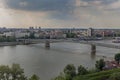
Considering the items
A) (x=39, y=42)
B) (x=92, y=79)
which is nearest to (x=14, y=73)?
(x=92, y=79)

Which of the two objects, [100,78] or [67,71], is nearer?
[100,78]

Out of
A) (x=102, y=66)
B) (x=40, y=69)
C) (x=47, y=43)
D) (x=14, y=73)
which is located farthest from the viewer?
(x=47, y=43)

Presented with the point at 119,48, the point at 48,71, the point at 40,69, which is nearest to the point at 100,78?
the point at 48,71

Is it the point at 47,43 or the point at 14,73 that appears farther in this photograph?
the point at 47,43

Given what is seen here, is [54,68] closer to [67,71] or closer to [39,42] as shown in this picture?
[67,71]

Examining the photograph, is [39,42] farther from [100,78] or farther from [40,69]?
[100,78]

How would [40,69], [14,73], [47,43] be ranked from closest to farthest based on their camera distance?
[14,73], [40,69], [47,43]

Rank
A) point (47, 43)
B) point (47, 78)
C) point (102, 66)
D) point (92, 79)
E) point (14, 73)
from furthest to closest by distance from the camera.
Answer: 1. point (47, 43)
2. point (102, 66)
3. point (47, 78)
4. point (92, 79)
5. point (14, 73)

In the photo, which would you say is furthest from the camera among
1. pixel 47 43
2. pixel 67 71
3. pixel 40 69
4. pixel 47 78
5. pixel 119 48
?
pixel 47 43

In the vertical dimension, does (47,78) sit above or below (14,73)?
below
